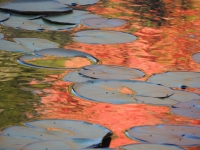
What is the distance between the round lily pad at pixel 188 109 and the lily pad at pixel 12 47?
916 millimetres

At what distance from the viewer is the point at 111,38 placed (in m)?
3.23

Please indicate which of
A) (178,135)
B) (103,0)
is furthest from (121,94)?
(103,0)

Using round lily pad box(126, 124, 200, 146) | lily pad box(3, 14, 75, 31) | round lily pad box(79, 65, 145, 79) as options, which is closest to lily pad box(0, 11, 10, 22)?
lily pad box(3, 14, 75, 31)

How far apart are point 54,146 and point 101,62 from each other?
41.9 inches

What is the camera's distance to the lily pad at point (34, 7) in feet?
11.8

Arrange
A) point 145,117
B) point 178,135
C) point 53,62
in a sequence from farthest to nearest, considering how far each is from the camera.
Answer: point 53,62, point 145,117, point 178,135

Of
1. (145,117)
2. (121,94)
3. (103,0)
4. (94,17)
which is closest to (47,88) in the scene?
(121,94)

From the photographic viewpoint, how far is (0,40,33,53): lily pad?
2.95 meters

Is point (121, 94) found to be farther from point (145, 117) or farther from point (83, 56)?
point (83, 56)

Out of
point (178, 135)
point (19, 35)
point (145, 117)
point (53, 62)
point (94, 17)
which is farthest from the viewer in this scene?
point (94, 17)

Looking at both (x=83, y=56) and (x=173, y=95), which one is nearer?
(x=173, y=95)

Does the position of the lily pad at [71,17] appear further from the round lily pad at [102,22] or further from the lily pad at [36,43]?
the lily pad at [36,43]

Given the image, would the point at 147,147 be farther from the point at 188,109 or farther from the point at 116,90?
the point at 116,90

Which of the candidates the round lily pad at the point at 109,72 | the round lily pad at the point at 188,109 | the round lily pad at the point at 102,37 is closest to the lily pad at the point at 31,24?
the round lily pad at the point at 102,37
